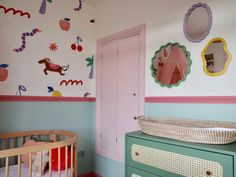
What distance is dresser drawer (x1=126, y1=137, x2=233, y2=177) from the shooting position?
105 cm

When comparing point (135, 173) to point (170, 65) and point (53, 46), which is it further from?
point (53, 46)

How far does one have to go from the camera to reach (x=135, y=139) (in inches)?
58.9

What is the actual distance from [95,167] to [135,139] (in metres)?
1.53

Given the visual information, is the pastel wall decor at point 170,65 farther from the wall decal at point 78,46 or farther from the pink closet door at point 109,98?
the wall decal at point 78,46

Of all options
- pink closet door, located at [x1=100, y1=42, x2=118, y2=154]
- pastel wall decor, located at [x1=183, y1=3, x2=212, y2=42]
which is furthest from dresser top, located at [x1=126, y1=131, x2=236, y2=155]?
pink closet door, located at [x1=100, y1=42, x2=118, y2=154]

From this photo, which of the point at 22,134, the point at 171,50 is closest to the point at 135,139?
the point at 171,50

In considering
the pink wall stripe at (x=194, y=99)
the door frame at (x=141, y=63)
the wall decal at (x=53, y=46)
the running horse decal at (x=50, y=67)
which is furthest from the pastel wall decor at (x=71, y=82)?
the pink wall stripe at (x=194, y=99)

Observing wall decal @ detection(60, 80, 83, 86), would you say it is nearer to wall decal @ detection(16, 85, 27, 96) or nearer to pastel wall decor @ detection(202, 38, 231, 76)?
wall decal @ detection(16, 85, 27, 96)

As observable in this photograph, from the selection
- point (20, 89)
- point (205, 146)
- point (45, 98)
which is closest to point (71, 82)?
point (45, 98)

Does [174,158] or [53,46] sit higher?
[53,46]

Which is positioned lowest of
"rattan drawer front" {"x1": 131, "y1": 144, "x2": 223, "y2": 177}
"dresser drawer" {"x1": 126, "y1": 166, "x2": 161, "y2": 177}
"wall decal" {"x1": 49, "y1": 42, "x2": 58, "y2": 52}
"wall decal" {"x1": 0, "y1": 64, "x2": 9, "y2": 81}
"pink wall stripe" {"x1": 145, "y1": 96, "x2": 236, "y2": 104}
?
"dresser drawer" {"x1": 126, "y1": 166, "x2": 161, "y2": 177}

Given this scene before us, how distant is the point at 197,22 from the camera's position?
1687 millimetres

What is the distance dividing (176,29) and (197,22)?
0.20m

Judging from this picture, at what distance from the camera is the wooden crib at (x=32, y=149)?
1422 millimetres
